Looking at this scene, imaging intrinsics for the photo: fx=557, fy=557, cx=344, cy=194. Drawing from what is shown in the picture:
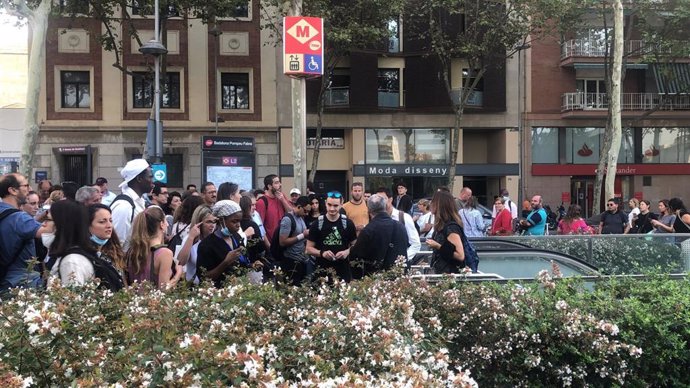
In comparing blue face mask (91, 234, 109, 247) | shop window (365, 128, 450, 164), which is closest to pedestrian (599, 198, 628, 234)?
blue face mask (91, 234, 109, 247)

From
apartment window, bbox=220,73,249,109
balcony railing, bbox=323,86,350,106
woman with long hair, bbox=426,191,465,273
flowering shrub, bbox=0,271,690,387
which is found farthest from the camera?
balcony railing, bbox=323,86,350,106

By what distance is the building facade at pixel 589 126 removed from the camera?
30.4 meters

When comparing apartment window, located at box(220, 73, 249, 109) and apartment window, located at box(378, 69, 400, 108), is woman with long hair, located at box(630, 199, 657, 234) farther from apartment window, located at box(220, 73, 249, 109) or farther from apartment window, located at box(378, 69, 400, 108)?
apartment window, located at box(220, 73, 249, 109)

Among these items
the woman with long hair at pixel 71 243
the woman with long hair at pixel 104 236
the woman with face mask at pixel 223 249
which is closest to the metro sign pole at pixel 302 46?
the woman with face mask at pixel 223 249

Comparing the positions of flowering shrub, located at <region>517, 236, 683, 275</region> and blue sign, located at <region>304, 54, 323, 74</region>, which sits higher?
blue sign, located at <region>304, 54, 323, 74</region>

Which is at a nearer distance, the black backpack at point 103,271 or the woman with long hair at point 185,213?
the black backpack at point 103,271

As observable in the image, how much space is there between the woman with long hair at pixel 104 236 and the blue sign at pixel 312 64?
22.6ft

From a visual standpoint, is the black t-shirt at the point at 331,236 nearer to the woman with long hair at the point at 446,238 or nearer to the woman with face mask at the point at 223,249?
the woman with long hair at the point at 446,238

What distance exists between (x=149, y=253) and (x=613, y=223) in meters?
10.6

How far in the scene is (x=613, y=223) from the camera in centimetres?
1215

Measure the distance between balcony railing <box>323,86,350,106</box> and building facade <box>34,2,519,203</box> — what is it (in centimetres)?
7

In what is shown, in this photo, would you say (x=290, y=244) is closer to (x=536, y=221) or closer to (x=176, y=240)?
(x=176, y=240)

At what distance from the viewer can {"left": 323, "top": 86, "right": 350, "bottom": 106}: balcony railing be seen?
29344mm

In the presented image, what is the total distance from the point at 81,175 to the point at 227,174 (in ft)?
50.1
